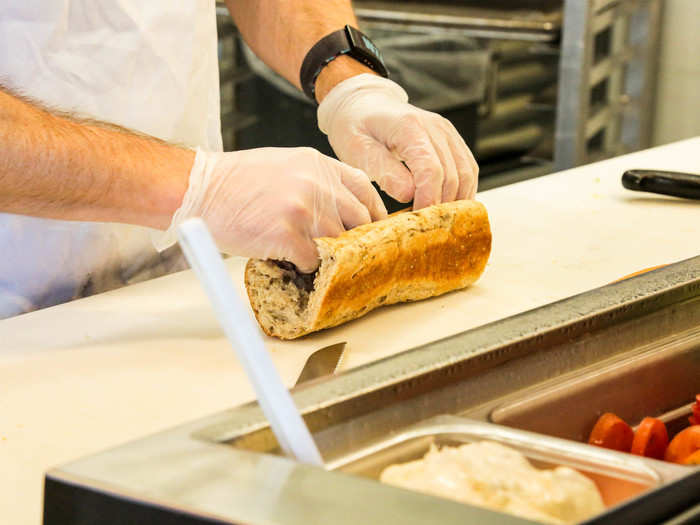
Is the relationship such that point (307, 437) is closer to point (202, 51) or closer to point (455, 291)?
point (455, 291)

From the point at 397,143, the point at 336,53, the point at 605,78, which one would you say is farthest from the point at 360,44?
the point at 605,78

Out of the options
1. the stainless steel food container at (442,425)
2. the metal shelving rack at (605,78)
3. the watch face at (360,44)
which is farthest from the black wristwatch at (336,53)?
the metal shelving rack at (605,78)

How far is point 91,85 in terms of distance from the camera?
5.89 feet

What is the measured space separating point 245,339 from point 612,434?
48 centimetres

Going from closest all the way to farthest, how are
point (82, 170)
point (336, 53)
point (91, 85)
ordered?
point (82, 170) < point (91, 85) < point (336, 53)

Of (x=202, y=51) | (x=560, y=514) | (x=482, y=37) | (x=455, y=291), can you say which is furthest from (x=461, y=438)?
(x=482, y=37)

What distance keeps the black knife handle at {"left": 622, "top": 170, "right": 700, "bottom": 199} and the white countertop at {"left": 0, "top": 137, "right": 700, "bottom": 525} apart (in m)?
0.03

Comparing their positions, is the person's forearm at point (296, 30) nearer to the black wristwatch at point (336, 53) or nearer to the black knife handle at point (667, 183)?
the black wristwatch at point (336, 53)

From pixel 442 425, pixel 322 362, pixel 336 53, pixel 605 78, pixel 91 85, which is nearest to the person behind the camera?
Result: pixel 442 425

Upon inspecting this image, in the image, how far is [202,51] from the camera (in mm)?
1969

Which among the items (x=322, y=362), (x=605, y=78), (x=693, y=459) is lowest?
(x=605, y=78)

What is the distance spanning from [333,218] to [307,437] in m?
0.77

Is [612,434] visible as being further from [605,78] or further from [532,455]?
[605,78]

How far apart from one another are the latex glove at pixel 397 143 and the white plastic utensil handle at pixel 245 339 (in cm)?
96
